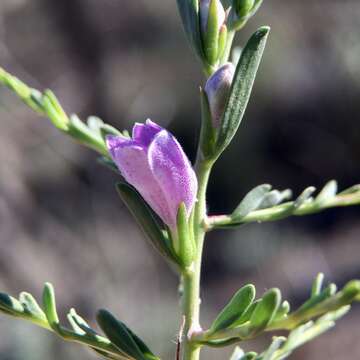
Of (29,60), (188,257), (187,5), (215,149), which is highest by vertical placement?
(29,60)

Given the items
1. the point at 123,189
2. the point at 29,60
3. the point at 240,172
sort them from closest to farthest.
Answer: the point at 123,189
the point at 240,172
the point at 29,60

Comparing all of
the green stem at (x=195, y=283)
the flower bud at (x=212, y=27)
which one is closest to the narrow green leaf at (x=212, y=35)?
the flower bud at (x=212, y=27)

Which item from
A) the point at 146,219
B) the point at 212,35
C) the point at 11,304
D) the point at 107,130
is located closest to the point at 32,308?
the point at 11,304

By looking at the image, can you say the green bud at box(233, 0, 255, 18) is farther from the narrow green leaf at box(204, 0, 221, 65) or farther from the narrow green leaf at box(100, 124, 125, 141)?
the narrow green leaf at box(100, 124, 125, 141)

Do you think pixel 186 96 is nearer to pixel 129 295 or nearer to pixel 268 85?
pixel 268 85

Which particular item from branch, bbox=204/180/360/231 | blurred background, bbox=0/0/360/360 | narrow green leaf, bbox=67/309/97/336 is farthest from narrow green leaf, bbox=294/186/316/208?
blurred background, bbox=0/0/360/360

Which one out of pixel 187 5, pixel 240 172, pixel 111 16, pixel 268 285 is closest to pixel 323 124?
pixel 240 172

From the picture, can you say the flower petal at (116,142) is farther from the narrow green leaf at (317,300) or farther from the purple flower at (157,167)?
the narrow green leaf at (317,300)

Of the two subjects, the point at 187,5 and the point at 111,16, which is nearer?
the point at 187,5
